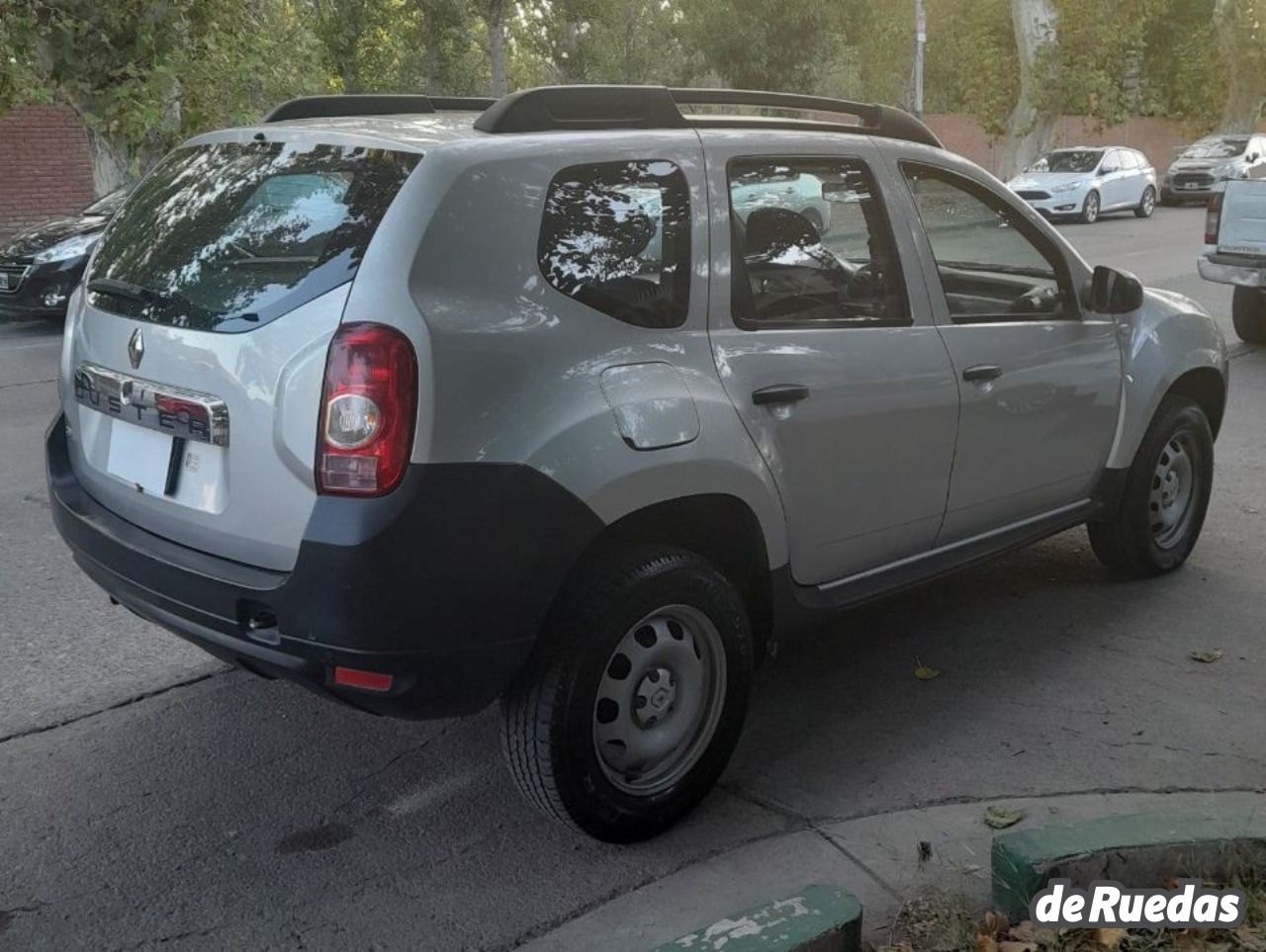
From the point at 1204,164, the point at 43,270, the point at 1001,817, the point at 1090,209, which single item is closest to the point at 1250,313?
the point at 1001,817

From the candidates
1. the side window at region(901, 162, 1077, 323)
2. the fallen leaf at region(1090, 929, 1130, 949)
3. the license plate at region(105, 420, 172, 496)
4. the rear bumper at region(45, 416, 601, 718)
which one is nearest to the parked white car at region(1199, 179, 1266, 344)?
the side window at region(901, 162, 1077, 323)

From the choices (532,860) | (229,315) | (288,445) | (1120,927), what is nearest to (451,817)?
(532,860)

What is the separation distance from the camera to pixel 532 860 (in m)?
3.52

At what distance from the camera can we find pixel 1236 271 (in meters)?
11.0

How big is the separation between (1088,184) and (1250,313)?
16324 mm

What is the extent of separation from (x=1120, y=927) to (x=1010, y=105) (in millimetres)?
36519

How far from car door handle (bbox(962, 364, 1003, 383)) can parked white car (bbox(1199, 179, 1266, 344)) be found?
753cm

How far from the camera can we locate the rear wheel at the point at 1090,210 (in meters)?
27.0

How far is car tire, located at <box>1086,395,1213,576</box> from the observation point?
17.6 feet

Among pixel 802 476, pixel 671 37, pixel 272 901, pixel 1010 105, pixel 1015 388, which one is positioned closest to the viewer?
pixel 272 901

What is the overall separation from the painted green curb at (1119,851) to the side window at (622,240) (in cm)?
157

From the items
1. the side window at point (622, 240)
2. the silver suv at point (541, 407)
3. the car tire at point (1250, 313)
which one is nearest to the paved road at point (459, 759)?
the silver suv at point (541, 407)

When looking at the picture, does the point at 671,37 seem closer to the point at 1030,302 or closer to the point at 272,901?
the point at 1030,302

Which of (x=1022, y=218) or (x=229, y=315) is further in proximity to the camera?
(x=1022, y=218)
